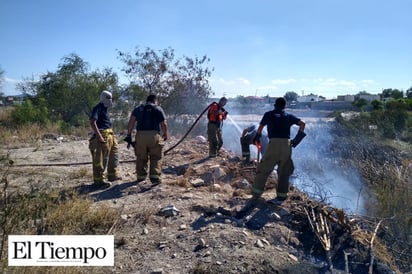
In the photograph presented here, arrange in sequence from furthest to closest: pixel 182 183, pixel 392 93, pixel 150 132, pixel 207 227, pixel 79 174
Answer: pixel 392 93
pixel 79 174
pixel 182 183
pixel 150 132
pixel 207 227

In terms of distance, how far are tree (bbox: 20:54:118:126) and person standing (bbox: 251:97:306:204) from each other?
11.7 meters

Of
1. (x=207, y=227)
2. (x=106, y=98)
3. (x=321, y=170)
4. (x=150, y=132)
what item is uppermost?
(x=106, y=98)

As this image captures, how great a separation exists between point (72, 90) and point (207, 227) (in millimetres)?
13194

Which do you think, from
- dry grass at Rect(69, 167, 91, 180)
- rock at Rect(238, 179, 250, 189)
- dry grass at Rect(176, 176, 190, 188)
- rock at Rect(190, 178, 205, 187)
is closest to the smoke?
rock at Rect(238, 179, 250, 189)

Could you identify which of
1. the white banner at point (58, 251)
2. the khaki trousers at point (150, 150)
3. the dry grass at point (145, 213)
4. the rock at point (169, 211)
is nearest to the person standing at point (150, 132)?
the khaki trousers at point (150, 150)

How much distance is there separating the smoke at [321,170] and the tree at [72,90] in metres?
6.10

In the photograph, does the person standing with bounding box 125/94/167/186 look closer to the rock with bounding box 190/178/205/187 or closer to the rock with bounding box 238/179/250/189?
the rock with bounding box 190/178/205/187

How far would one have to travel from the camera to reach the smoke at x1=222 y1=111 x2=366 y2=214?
313 inches

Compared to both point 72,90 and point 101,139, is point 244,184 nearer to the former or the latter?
point 101,139

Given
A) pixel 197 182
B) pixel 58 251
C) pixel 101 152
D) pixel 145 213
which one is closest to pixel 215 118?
pixel 197 182

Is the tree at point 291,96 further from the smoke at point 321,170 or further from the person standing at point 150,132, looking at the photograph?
the person standing at point 150,132

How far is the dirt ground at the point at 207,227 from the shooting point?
3.88m

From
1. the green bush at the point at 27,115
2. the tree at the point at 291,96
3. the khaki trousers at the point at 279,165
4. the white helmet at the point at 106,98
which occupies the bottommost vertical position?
the khaki trousers at the point at 279,165

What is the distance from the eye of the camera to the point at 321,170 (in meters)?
11.2
